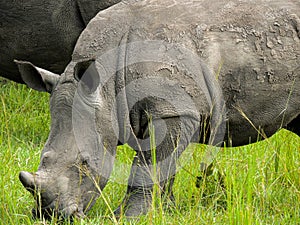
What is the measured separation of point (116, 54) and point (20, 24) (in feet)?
8.19

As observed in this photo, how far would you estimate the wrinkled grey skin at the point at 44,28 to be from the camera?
284 inches

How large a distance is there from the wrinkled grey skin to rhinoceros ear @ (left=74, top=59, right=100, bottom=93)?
2369 mm

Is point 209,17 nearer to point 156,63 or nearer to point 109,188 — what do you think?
point 156,63

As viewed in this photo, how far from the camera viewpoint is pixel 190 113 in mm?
5035

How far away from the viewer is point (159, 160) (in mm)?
5055

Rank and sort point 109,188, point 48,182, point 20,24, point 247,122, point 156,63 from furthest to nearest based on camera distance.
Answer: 1. point 20,24
2. point 109,188
3. point 247,122
4. point 156,63
5. point 48,182

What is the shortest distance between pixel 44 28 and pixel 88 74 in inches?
106

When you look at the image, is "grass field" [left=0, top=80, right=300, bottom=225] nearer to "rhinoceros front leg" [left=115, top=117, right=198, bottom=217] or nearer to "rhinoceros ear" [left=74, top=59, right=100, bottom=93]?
"rhinoceros front leg" [left=115, top=117, right=198, bottom=217]

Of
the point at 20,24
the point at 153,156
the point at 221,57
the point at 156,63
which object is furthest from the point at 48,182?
the point at 20,24

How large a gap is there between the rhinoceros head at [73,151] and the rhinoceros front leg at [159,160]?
227 millimetres

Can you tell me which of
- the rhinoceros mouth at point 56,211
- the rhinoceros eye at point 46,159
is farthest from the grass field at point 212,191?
the rhinoceros eye at point 46,159

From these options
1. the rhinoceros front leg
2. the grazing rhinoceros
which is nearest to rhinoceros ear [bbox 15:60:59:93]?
the grazing rhinoceros

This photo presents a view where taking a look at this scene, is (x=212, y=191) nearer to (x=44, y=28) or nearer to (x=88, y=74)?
(x=88, y=74)

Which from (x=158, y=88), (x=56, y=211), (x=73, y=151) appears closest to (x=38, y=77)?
(x=73, y=151)
